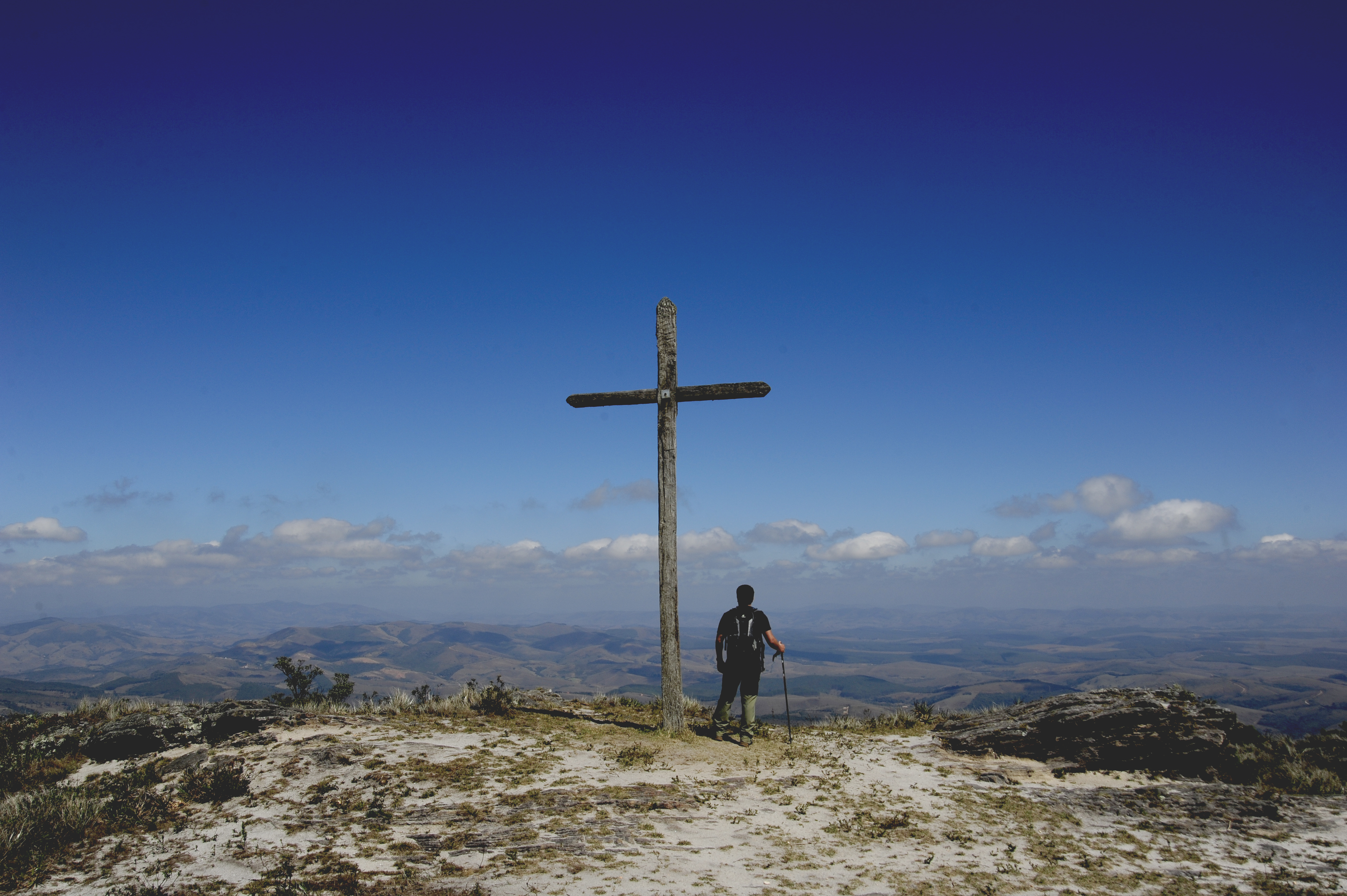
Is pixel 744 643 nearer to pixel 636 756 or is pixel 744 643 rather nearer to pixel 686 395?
pixel 636 756

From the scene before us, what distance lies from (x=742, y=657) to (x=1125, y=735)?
6114 mm

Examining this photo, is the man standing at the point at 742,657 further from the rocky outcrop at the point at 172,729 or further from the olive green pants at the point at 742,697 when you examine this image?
the rocky outcrop at the point at 172,729

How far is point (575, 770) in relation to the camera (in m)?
9.42

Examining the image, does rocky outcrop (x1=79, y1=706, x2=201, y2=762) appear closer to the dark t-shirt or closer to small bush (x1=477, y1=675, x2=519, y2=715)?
small bush (x1=477, y1=675, x2=519, y2=715)

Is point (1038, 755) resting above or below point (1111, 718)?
below

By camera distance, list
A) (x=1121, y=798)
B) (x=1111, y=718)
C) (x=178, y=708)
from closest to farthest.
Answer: (x=1121, y=798) → (x=1111, y=718) → (x=178, y=708)

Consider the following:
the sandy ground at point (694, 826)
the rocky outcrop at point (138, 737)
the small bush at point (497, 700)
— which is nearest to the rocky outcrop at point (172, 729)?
the rocky outcrop at point (138, 737)

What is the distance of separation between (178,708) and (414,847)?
8.61 meters

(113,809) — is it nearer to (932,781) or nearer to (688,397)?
(688,397)

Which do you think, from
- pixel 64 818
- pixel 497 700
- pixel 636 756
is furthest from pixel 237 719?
pixel 636 756

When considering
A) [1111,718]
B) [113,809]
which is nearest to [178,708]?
[113,809]

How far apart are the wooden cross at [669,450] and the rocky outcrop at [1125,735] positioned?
509 cm

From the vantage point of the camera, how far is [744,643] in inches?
462

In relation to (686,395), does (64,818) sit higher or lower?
lower
